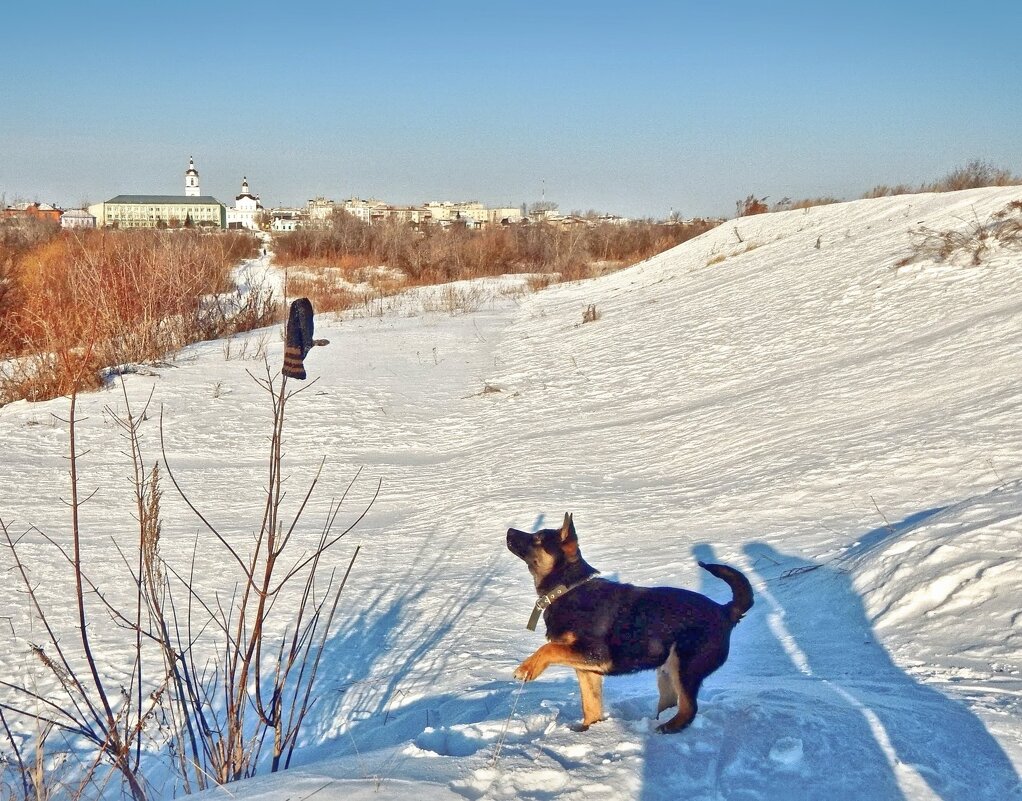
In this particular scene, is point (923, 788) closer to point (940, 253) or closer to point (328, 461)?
point (328, 461)

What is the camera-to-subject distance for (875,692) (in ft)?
8.46

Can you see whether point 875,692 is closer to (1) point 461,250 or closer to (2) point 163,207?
(1) point 461,250

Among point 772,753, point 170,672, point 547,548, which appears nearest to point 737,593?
point 772,753

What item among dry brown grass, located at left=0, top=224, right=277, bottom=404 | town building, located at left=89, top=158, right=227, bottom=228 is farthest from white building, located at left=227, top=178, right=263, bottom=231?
dry brown grass, located at left=0, top=224, right=277, bottom=404

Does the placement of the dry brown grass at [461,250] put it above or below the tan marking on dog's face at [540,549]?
above

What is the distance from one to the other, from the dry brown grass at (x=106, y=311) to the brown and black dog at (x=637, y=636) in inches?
257

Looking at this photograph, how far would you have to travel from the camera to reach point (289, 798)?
2.04m

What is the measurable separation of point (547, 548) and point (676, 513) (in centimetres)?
284

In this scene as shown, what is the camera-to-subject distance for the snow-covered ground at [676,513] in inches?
86.9

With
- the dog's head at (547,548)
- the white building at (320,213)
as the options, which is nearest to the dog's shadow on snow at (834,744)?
the dog's head at (547,548)

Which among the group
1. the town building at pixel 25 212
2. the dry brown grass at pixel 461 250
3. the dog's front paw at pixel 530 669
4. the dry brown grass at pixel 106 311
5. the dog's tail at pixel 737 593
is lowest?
the dog's front paw at pixel 530 669

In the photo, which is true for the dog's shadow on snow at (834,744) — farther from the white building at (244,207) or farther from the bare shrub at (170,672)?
the white building at (244,207)

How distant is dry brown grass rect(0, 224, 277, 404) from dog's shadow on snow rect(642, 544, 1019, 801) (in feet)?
22.2

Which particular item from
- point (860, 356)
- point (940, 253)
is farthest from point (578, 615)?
point (940, 253)
